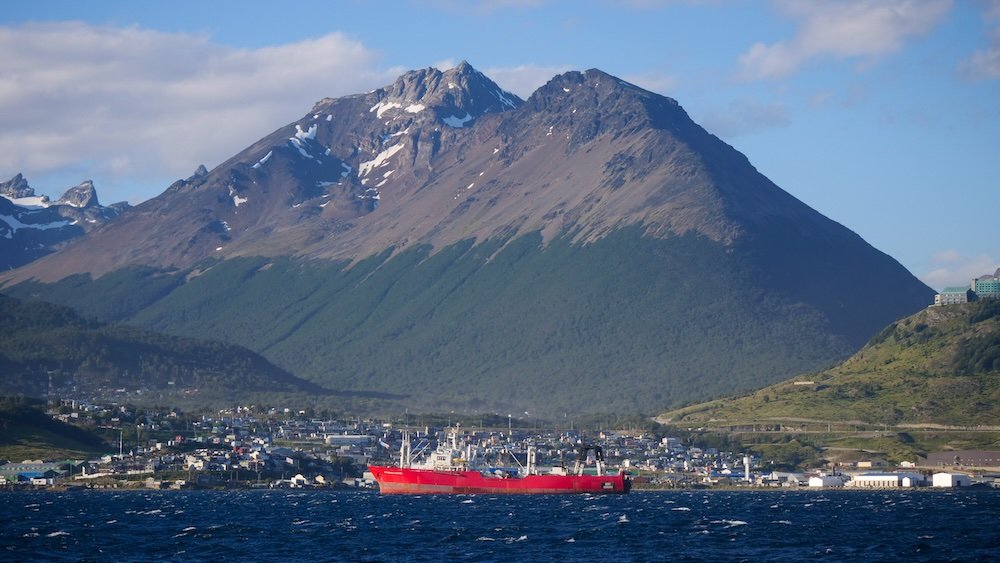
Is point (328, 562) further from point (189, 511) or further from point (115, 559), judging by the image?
point (189, 511)

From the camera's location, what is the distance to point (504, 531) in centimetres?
14475

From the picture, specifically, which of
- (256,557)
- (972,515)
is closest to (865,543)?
(972,515)

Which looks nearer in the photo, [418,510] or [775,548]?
[775,548]

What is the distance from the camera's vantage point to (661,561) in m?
117

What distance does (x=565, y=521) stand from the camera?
159 m

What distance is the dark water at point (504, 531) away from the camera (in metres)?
121

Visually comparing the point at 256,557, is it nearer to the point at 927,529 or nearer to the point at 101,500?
the point at 927,529

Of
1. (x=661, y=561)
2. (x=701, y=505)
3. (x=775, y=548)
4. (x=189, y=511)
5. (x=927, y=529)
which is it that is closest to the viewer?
(x=661, y=561)

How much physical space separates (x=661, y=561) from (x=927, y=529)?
3398 cm

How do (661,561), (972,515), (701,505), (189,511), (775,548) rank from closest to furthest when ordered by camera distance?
(661,561) < (775,548) < (972,515) < (189,511) < (701,505)

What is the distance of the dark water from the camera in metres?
121

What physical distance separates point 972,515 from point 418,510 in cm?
5732

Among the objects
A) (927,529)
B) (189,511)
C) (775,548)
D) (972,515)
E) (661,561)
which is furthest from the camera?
(189,511)

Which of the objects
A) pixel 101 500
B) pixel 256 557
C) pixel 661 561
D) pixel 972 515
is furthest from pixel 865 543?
pixel 101 500
